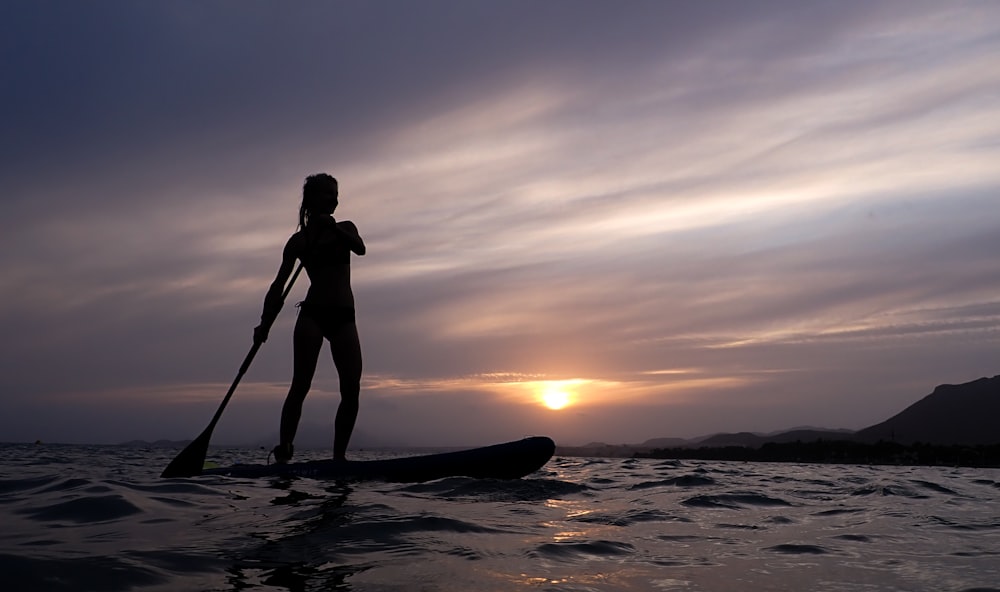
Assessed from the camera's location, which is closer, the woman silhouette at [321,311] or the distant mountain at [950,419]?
the woman silhouette at [321,311]

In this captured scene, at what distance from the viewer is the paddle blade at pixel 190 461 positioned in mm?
7441

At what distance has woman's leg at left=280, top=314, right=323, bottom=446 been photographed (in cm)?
772

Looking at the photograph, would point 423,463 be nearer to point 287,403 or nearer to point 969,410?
point 287,403

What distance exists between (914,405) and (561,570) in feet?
385

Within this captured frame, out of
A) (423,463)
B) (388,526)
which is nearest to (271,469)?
(423,463)

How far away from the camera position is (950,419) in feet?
288

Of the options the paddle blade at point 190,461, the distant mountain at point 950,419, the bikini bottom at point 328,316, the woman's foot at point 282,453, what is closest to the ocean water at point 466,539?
the paddle blade at point 190,461

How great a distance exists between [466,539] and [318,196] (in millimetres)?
5287

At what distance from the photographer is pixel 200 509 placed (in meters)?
4.86

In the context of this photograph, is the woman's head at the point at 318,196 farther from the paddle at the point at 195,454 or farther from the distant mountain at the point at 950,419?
the distant mountain at the point at 950,419

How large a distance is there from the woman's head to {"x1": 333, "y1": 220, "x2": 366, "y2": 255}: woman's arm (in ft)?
0.99

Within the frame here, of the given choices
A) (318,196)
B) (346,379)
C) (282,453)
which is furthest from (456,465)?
(318,196)

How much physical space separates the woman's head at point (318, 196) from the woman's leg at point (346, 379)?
1391mm

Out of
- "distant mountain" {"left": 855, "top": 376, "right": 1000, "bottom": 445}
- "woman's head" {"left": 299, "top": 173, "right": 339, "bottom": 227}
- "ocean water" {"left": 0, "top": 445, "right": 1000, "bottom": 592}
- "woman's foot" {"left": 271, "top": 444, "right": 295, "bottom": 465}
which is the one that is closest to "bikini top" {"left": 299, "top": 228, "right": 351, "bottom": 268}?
"woman's head" {"left": 299, "top": 173, "right": 339, "bottom": 227}
